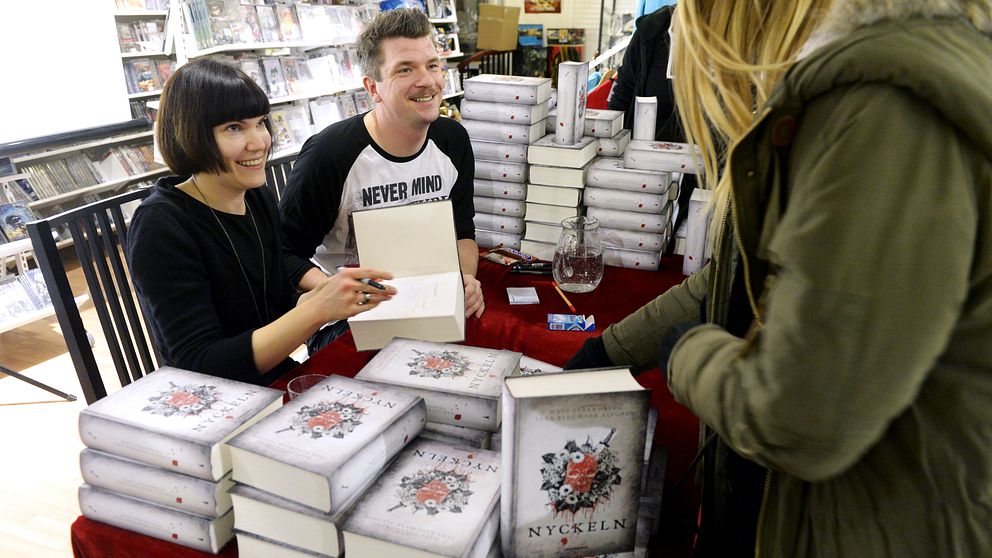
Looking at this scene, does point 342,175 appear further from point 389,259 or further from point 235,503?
point 235,503

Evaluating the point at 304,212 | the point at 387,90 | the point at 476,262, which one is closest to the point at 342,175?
the point at 304,212

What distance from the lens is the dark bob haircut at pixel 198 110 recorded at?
1444mm

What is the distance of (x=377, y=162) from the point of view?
80.7 inches

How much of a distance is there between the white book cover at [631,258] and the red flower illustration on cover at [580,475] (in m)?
1.28

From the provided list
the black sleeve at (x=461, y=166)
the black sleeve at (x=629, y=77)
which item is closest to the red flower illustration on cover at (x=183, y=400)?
the black sleeve at (x=461, y=166)

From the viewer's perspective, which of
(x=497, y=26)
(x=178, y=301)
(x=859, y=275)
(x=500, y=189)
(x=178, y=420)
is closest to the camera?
(x=859, y=275)

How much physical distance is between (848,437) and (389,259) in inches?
44.1

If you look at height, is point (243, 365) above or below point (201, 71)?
below

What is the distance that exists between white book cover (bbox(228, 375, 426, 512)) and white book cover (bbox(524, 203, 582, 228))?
4.06 ft

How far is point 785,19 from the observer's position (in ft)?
2.17

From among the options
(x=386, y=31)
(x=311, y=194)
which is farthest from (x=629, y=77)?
(x=311, y=194)

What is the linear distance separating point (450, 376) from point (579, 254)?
0.83 metres

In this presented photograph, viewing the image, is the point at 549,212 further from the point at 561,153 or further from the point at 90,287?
the point at 90,287

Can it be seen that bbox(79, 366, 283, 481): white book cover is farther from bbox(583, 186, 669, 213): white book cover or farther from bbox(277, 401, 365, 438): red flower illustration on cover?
bbox(583, 186, 669, 213): white book cover
